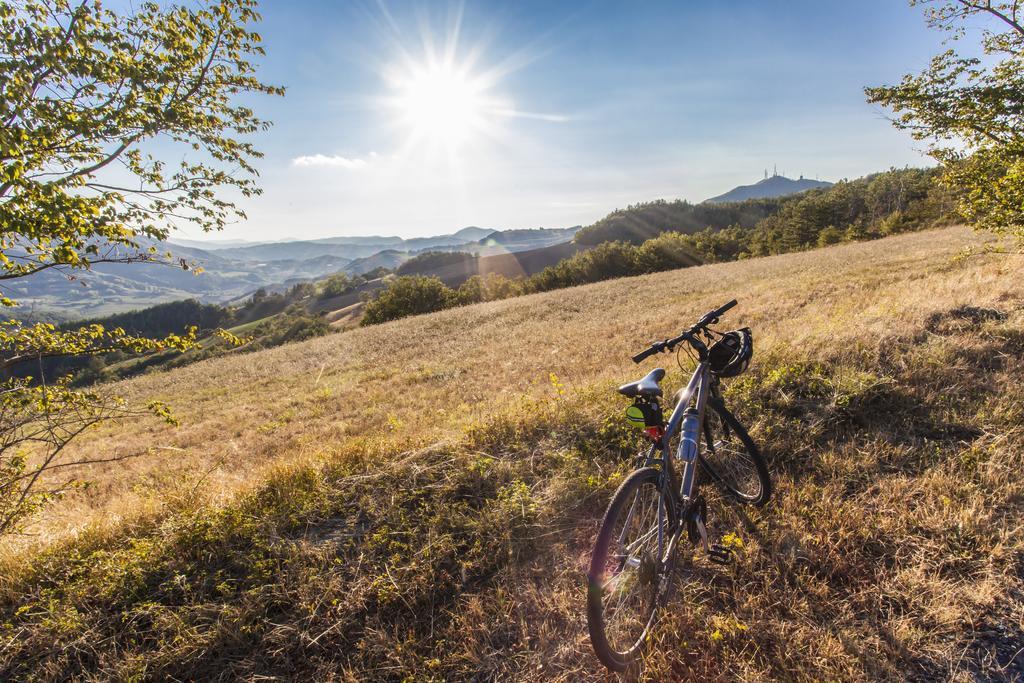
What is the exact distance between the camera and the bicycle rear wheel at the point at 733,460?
3.75 meters

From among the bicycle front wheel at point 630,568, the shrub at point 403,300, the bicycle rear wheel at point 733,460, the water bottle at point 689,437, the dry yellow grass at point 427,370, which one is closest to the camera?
the bicycle front wheel at point 630,568

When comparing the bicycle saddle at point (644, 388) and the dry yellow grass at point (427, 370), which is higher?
the bicycle saddle at point (644, 388)

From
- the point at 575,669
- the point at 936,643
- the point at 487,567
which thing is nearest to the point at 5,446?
the point at 487,567

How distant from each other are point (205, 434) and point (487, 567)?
1076 centimetres

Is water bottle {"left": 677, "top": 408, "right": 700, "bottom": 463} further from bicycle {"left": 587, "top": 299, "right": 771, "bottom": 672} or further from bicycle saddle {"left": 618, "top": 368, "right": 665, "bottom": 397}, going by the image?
bicycle saddle {"left": 618, "top": 368, "right": 665, "bottom": 397}

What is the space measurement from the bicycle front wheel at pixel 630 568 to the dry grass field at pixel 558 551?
0.23m

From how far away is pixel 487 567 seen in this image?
3.57 metres

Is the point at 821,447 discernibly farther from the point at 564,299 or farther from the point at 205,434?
the point at 564,299

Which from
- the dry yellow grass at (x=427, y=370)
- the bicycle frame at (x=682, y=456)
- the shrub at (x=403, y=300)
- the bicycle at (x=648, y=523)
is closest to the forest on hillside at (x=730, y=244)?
the shrub at (x=403, y=300)

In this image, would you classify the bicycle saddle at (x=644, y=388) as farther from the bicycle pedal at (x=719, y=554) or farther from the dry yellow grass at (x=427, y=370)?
the dry yellow grass at (x=427, y=370)

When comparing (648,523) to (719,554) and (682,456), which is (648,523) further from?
(719,554)

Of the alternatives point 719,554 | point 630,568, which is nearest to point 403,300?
point 719,554

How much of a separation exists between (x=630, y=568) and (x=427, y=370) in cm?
1199

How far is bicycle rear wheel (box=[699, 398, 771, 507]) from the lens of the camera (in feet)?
12.3
